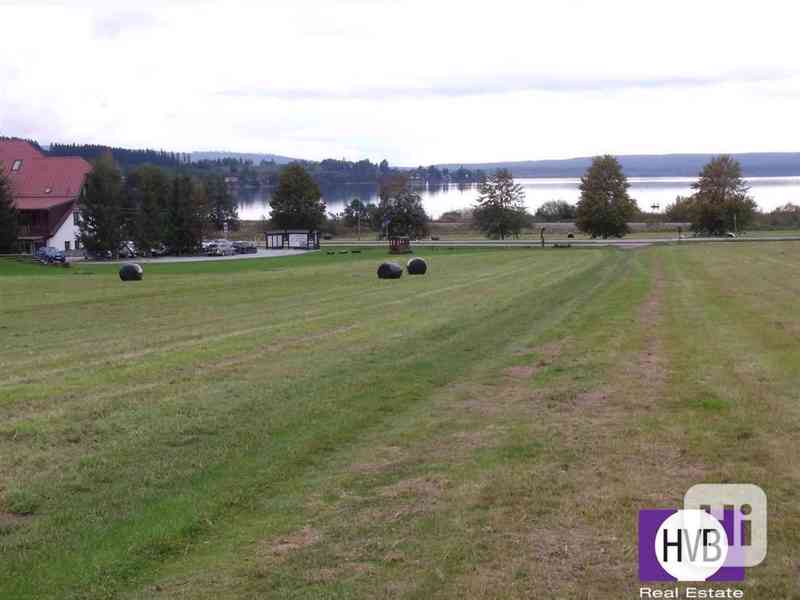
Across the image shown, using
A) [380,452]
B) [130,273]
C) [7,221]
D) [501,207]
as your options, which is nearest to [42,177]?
[7,221]

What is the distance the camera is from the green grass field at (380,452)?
6520 millimetres

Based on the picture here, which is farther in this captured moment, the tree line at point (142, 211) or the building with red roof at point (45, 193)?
the building with red roof at point (45, 193)

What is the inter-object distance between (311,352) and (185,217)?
279ft

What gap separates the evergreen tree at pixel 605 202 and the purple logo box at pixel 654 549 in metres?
89.8

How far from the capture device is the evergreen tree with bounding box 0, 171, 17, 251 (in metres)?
76.5

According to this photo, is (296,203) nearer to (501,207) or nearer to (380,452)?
(501,207)

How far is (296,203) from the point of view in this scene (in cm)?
11662

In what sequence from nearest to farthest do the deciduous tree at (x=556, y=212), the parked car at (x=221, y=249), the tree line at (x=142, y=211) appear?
1. the tree line at (x=142, y=211)
2. the parked car at (x=221, y=249)
3. the deciduous tree at (x=556, y=212)

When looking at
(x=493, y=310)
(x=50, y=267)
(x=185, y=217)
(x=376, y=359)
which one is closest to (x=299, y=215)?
(x=185, y=217)

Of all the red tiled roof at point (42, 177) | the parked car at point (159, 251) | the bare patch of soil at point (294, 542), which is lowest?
the parked car at point (159, 251)

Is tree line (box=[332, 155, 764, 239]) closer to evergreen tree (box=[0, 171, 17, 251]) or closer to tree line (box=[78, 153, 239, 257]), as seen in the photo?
tree line (box=[78, 153, 239, 257])

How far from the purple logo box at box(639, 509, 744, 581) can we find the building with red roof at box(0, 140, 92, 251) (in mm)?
89377

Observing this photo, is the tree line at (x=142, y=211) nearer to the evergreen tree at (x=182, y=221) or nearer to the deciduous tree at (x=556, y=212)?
the evergreen tree at (x=182, y=221)

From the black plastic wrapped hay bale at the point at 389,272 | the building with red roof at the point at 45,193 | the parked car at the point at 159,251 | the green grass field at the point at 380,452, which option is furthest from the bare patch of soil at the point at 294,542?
the parked car at the point at 159,251
